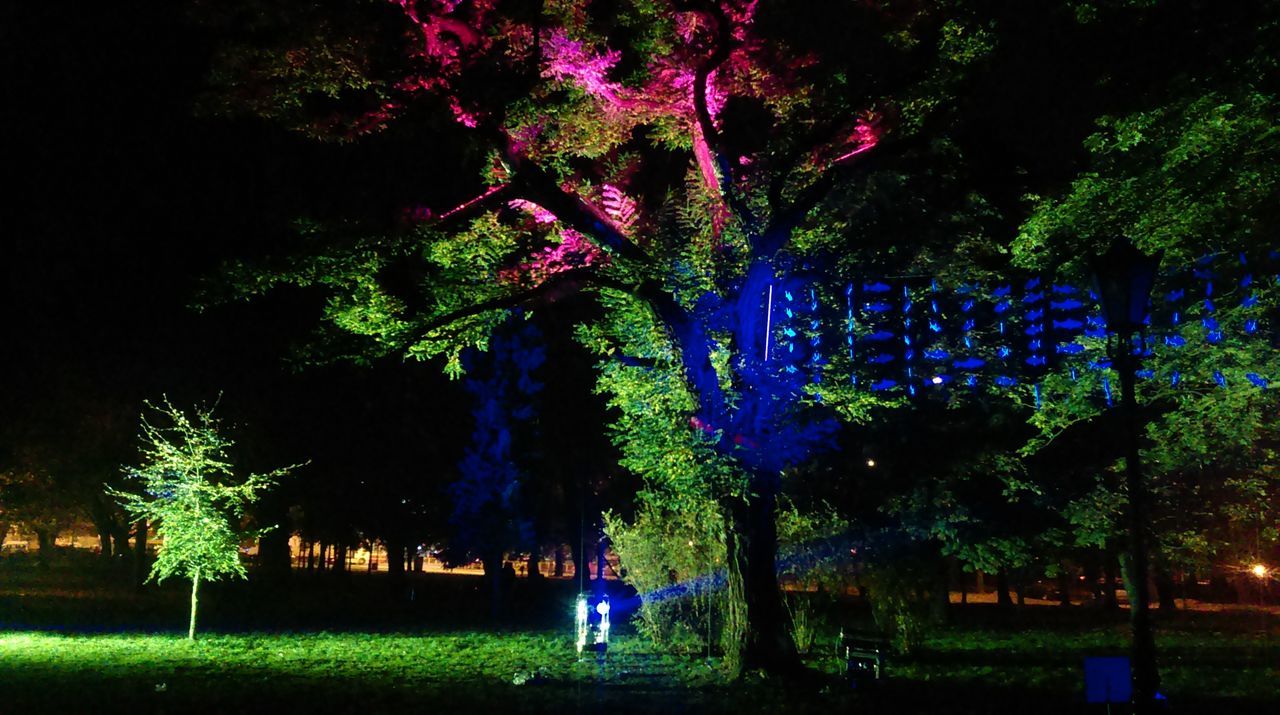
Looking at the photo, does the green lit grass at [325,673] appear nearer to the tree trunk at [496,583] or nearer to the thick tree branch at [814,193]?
the thick tree branch at [814,193]

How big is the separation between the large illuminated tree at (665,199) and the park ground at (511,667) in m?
2.01

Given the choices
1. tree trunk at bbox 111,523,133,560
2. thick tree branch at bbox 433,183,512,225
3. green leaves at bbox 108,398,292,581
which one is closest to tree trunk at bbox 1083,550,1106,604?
thick tree branch at bbox 433,183,512,225

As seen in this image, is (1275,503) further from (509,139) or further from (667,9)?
(509,139)

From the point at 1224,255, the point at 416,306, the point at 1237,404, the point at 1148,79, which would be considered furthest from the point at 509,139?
the point at 1237,404

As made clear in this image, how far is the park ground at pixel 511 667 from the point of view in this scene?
31.7 ft

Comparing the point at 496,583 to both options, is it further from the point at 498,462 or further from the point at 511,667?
the point at 511,667

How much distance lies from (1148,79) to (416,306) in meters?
11.6

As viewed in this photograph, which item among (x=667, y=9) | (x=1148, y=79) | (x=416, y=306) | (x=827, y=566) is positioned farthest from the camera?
(x=827, y=566)

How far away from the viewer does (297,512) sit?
5200 cm

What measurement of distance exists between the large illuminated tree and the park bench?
806mm

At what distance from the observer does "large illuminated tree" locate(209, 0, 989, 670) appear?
11.1 m

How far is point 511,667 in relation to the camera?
42.5 feet

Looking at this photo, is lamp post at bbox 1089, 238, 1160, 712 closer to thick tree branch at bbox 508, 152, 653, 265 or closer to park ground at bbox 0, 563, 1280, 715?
park ground at bbox 0, 563, 1280, 715

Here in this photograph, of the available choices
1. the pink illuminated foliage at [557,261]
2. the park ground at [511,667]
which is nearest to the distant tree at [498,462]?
the park ground at [511,667]
